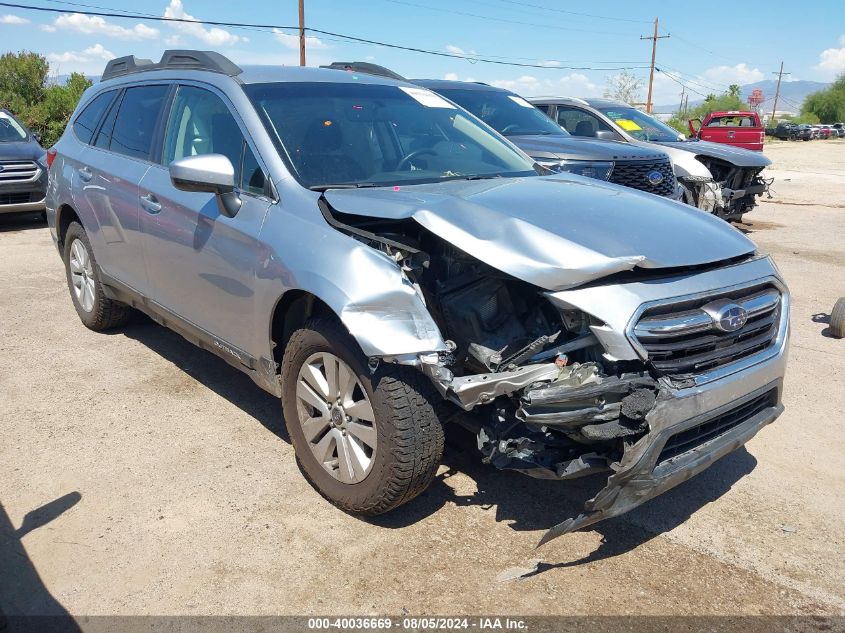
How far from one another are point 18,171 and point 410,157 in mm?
9228

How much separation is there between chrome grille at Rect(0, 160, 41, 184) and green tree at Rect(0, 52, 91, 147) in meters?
9.82

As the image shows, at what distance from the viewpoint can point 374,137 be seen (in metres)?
3.95

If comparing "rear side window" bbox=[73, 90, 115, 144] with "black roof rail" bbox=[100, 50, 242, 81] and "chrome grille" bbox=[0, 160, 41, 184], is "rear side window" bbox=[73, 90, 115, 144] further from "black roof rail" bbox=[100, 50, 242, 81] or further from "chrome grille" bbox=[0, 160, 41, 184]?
"chrome grille" bbox=[0, 160, 41, 184]

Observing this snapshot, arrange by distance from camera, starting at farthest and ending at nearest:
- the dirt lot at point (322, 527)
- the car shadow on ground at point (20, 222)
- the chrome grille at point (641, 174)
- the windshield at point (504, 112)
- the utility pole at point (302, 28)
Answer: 1. the utility pole at point (302, 28)
2. the car shadow on ground at point (20, 222)
3. the windshield at point (504, 112)
4. the chrome grille at point (641, 174)
5. the dirt lot at point (322, 527)

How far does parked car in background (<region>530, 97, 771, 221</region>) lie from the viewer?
10203mm

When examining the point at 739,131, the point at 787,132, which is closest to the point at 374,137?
the point at 739,131

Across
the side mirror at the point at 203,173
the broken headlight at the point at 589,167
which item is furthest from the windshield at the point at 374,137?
the broken headlight at the point at 589,167

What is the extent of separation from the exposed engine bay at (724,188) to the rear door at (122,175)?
7.50 metres

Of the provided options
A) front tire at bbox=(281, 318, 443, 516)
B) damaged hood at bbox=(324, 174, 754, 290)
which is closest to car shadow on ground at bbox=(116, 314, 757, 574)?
front tire at bbox=(281, 318, 443, 516)

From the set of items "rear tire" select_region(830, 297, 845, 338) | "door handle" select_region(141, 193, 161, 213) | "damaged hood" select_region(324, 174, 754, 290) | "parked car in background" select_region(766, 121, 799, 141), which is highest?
"damaged hood" select_region(324, 174, 754, 290)

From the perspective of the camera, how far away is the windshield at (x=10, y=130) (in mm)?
11608

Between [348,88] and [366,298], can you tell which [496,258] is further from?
[348,88]

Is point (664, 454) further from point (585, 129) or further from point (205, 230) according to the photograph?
point (585, 129)

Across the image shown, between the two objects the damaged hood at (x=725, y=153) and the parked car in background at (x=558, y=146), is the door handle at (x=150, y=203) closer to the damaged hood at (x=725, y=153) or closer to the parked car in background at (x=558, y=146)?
the parked car in background at (x=558, y=146)
